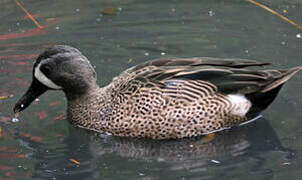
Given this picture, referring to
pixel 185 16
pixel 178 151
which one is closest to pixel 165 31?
pixel 185 16

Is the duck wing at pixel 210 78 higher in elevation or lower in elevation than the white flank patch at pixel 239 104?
higher

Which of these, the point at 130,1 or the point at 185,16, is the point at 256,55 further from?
the point at 130,1

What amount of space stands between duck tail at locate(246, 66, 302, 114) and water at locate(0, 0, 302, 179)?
28 cm

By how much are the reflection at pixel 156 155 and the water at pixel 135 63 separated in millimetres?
12

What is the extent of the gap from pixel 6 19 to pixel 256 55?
15.6 ft

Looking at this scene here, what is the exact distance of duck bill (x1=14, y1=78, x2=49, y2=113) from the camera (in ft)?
26.4

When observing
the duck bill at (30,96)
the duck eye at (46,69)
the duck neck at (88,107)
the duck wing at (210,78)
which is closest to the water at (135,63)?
the duck neck at (88,107)

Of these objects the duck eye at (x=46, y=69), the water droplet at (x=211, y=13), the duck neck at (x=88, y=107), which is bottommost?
the duck neck at (x=88, y=107)

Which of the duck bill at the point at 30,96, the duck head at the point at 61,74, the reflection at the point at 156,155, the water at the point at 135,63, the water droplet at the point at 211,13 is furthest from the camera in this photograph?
the water droplet at the point at 211,13

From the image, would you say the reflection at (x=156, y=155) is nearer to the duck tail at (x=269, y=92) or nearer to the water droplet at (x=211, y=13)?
the duck tail at (x=269, y=92)

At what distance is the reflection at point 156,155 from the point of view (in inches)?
276

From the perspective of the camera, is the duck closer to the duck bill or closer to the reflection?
the duck bill

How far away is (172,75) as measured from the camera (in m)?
7.68

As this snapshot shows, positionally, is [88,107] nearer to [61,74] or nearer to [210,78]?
[61,74]
